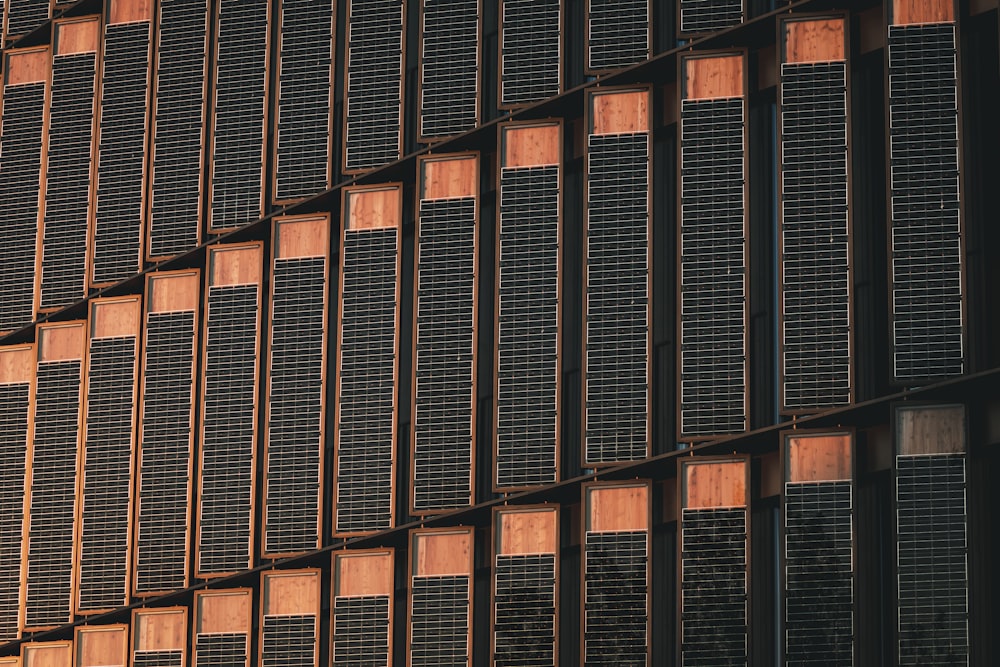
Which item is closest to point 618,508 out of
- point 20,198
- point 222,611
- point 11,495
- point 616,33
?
point 222,611

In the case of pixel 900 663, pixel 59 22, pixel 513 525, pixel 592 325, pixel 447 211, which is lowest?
pixel 900 663

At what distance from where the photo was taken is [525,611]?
24312mm

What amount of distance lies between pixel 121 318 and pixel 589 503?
864 cm

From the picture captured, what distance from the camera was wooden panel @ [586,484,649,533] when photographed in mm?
23969

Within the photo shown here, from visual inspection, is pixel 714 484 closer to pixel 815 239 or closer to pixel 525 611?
pixel 525 611

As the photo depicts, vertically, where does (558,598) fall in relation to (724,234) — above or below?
below

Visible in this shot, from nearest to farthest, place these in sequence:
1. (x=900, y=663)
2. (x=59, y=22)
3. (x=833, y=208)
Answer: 1. (x=900, y=663)
2. (x=833, y=208)
3. (x=59, y=22)

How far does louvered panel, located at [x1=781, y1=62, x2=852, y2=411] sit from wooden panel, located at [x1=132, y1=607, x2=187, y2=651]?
972 cm

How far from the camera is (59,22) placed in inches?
1209

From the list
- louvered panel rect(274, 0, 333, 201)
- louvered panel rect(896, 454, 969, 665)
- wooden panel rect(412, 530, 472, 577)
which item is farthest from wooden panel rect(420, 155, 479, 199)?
louvered panel rect(896, 454, 969, 665)

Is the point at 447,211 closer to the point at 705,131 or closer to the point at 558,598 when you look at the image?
the point at 705,131

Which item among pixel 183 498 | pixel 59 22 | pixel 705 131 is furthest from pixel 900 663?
pixel 59 22

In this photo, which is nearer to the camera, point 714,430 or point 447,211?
point 714,430

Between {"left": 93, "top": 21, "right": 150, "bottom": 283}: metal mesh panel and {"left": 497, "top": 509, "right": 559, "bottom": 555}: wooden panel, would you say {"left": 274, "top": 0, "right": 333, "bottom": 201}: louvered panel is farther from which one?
{"left": 497, "top": 509, "right": 559, "bottom": 555}: wooden panel
